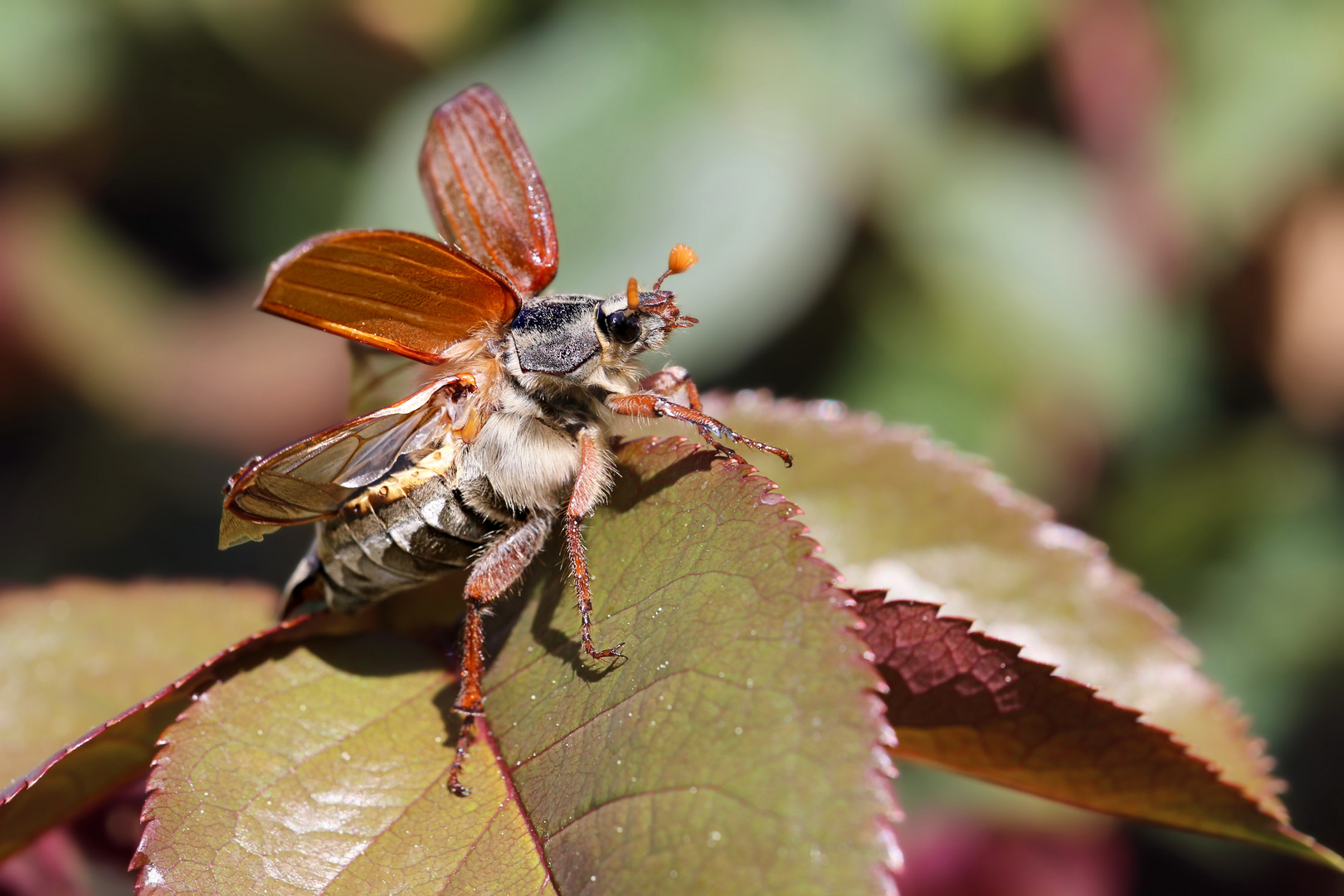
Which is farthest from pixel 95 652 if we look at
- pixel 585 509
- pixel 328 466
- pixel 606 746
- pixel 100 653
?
pixel 606 746

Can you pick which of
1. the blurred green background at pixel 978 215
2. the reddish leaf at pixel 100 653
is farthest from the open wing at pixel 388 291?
the blurred green background at pixel 978 215

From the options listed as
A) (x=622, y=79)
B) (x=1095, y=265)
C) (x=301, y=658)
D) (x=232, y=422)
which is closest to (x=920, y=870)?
(x=301, y=658)

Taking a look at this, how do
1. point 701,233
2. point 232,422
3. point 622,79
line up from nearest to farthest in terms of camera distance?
point 701,233 < point 622,79 < point 232,422

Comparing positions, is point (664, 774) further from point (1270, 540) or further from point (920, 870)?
point (1270, 540)

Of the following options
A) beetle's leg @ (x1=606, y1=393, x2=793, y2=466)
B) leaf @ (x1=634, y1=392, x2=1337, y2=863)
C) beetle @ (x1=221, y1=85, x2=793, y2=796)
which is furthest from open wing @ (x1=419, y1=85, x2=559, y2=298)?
leaf @ (x1=634, y1=392, x2=1337, y2=863)

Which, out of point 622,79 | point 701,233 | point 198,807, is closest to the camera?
point 198,807

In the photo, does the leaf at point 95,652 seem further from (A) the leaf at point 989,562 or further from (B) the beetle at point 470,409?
(A) the leaf at point 989,562
